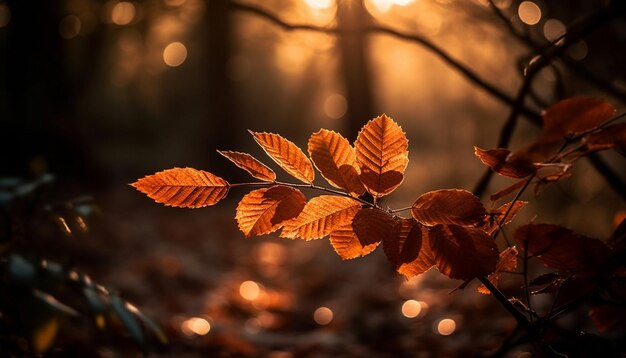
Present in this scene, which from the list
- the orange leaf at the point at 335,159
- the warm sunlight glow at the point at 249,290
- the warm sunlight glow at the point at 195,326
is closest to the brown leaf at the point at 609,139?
the orange leaf at the point at 335,159

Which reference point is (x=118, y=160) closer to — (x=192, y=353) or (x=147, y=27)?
(x=147, y=27)

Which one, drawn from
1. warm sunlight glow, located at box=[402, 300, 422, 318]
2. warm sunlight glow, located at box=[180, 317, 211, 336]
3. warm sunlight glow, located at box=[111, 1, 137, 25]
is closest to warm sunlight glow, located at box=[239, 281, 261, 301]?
warm sunlight glow, located at box=[180, 317, 211, 336]

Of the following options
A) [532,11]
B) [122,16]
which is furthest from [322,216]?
[122,16]

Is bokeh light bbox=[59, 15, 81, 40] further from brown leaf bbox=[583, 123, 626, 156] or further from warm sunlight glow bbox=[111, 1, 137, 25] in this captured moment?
brown leaf bbox=[583, 123, 626, 156]

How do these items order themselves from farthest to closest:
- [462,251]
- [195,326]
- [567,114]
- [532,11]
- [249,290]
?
[249,290] < [195,326] < [532,11] < [462,251] < [567,114]

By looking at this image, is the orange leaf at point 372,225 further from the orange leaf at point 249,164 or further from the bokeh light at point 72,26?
the bokeh light at point 72,26

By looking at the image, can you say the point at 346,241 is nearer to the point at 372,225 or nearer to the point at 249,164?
the point at 372,225
